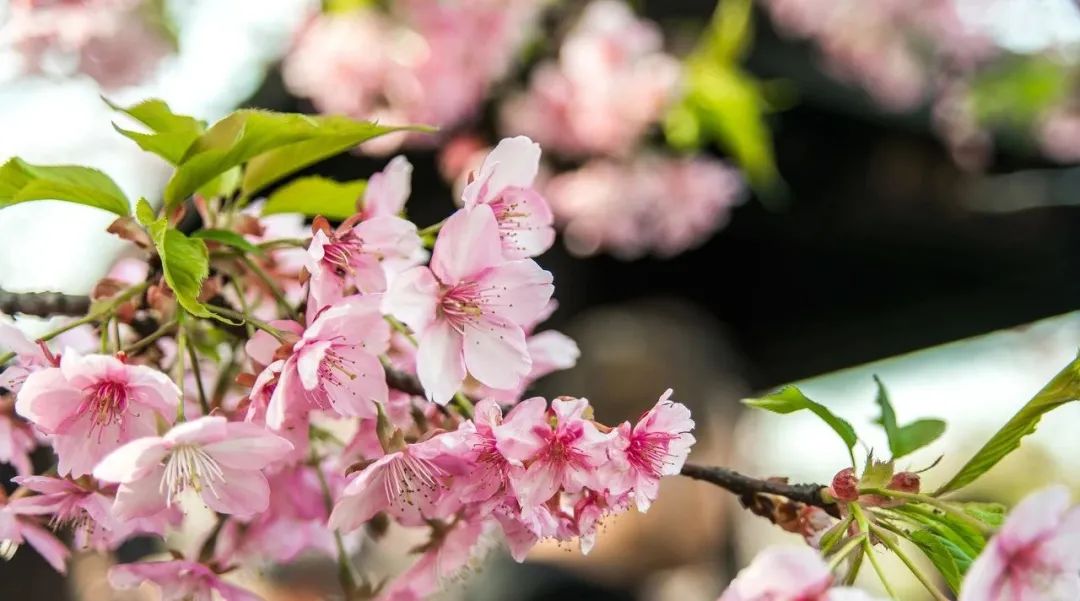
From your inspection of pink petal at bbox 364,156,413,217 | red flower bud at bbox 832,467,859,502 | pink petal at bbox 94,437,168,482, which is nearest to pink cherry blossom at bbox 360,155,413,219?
pink petal at bbox 364,156,413,217

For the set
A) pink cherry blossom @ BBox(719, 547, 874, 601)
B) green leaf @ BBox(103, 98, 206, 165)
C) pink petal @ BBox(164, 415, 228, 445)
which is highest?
green leaf @ BBox(103, 98, 206, 165)

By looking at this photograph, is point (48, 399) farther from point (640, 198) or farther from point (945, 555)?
point (640, 198)

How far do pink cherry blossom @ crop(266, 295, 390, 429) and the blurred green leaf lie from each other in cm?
6

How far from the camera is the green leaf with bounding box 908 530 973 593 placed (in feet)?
1.49

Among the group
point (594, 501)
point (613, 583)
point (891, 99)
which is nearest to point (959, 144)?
point (891, 99)

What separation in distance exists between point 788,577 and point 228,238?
→ 0.38 m

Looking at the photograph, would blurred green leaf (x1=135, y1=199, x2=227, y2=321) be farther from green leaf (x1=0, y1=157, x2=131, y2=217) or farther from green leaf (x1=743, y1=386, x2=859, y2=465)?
→ green leaf (x1=743, y1=386, x2=859, y2=465)

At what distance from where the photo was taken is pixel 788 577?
362 mm

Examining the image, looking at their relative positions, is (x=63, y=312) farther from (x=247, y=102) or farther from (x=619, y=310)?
(x=619, y=310)

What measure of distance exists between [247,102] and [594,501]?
197 centimetres

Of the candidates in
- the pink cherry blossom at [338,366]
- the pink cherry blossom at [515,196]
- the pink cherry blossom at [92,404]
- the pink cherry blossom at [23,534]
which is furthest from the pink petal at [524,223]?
the pink cherry blossom at [23,534]

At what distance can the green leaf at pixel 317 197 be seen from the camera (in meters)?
0.63

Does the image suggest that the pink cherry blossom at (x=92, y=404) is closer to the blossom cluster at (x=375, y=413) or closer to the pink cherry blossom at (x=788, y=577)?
the blossom cluster at (x=375, y=413)

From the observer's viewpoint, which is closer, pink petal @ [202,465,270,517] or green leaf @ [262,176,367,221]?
pink petal @ [202,465,270,517]
